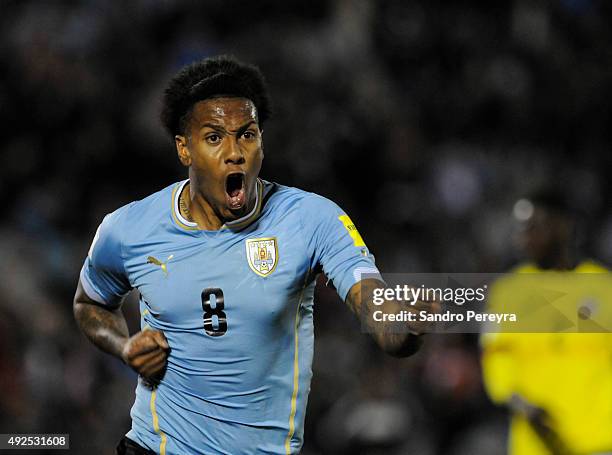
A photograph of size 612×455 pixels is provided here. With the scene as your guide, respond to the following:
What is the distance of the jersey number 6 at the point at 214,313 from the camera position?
12.5 ft

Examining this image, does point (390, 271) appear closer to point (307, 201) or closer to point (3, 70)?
point (3, 70)

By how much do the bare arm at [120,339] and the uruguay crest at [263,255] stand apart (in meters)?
0.45

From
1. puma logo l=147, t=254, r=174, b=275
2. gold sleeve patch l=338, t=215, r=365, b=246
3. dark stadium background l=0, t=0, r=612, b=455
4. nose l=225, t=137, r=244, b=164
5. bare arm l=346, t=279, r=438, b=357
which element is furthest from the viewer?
dark stadium background l=0, t=0, r=612, b=455

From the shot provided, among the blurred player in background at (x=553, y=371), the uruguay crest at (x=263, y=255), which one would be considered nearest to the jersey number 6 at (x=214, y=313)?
the uruguay crest at (x=263, y=255)

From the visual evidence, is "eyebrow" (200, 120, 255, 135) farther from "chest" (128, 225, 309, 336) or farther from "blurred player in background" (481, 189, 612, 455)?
"blurred player in background" (481, 189, 612, 455)

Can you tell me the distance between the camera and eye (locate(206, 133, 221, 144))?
388cm

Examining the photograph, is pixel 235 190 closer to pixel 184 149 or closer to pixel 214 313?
pixel 184 149

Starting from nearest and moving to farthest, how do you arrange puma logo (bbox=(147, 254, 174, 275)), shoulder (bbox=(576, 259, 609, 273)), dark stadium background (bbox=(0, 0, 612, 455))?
1. puma logo (bbox=(147, 254, 174, 275))
2. shoulder (bbox=(576, 259, 609, 273))
3. dark stadium background (bbox=(0, 0, 612, 455))

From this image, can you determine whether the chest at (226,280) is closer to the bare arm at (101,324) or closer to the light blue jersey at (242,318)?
the light blue jersey at (242,318)

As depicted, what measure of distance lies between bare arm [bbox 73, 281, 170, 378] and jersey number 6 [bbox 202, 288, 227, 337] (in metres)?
0.18

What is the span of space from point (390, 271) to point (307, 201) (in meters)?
5.28

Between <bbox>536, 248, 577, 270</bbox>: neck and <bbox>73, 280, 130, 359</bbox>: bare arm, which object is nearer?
<bbox>73, 280, 130, 359</bbox>: bare arm

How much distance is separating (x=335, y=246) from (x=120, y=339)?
3.54ft

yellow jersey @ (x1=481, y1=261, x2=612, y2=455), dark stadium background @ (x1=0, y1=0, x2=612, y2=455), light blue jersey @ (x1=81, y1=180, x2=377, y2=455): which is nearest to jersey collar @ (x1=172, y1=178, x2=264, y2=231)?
light blue jersey @ (x1=81, y1=180, x2=377, y2=455)
